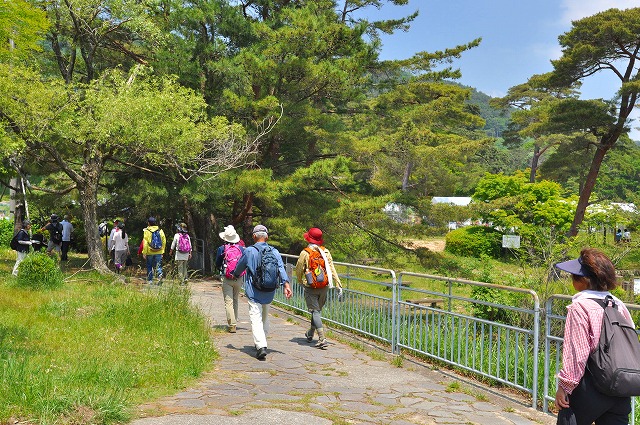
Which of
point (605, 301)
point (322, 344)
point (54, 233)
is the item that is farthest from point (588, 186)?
point (605, 301)

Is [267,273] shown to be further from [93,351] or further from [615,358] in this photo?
[615,358]

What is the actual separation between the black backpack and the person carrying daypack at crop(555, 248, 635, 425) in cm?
1

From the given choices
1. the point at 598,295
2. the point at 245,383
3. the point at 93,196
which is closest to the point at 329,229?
the point at 93,196

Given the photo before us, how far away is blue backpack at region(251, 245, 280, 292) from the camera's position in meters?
8.60

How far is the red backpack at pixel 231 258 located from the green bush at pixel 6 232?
23.6 metres

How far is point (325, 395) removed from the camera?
6.84 metres

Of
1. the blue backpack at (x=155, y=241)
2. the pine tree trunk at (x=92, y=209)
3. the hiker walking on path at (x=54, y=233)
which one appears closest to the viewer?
the blue backpack at (x=155, y=241)

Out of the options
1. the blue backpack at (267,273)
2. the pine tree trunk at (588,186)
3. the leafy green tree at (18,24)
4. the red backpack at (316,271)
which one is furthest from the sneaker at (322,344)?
the pine tree trunk at (588,186)

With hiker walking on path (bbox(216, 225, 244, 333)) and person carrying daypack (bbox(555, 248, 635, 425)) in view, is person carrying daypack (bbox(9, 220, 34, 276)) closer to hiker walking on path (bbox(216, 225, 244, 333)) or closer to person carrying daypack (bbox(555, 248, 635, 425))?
hiker walking on path (bbox(216, 225, 244, 333))

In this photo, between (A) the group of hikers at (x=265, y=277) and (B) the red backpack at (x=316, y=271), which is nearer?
(A) the group of hikers at (x=265, y=277)

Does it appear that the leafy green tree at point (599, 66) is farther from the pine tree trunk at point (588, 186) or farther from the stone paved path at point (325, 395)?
→ the stone paved path at point (325, 395)

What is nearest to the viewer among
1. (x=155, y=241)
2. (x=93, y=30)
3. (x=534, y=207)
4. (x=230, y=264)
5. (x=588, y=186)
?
(x=230, y=264)

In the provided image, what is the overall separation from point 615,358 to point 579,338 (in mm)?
218

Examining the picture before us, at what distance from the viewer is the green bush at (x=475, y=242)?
3634 centimetres
